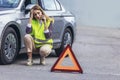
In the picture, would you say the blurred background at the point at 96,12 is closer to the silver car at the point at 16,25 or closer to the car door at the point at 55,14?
the car door at the point at 55,14

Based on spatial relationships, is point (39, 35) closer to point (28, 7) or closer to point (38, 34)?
point (38, 34)

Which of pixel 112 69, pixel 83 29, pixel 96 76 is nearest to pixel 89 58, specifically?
pixel 112 69

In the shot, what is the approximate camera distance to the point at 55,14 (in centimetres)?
1229

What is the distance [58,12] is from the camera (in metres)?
12.6

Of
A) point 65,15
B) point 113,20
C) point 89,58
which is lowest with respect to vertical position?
point 113,20

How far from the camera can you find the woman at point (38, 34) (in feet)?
35.0

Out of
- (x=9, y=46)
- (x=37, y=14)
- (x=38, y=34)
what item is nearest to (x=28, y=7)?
(x=37, y=14)

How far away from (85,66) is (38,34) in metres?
1.17

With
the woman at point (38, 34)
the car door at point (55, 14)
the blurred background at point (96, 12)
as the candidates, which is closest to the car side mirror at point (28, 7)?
the woman at point (38, 34)

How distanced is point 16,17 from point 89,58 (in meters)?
2.42

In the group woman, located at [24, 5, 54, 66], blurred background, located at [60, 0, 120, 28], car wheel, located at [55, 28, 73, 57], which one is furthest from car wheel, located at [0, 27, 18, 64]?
blurred background, located at [60, 0, 120, 28]

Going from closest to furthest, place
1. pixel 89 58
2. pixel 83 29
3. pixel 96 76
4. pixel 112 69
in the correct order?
pixel 96 76, pixel 112 69, pixel 89 58, pixel 83 29

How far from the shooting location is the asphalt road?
372 inches

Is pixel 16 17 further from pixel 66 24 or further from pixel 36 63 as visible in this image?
pixel 66 24
